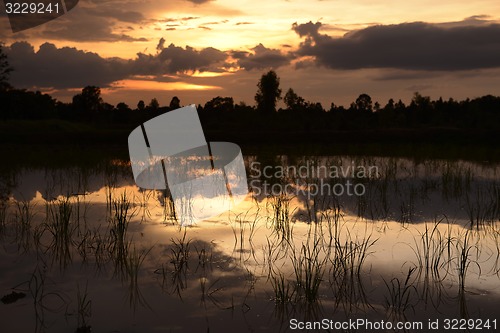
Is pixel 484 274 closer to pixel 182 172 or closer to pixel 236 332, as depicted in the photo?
pixel 236 332

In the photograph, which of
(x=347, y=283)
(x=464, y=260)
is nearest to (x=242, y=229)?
(x=347, y=283)

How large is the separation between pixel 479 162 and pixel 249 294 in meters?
15.0

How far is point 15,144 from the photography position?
26.2m

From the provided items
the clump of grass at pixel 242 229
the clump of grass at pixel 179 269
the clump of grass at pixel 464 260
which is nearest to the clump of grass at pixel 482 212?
the clump of grass at pixel 464 260

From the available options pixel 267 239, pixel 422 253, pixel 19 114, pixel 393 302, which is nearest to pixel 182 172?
pixel 267 239

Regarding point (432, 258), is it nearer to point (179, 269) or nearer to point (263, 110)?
point (179, 269)

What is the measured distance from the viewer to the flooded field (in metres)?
3.93

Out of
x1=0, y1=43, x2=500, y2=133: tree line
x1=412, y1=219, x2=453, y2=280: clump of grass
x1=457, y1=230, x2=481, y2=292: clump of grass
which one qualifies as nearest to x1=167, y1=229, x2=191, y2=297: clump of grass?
x1=412, y1=219, x2=453, y2=280: clump of grass

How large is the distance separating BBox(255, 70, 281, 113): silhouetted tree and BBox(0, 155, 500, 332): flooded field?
54.7 m

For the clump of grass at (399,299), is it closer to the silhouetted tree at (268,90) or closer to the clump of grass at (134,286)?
the clump of grass at (134,286)

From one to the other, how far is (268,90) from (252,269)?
5942cm

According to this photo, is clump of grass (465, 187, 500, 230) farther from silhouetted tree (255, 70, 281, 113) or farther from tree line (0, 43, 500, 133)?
silhouetted tree (255, 70, 281, 113)

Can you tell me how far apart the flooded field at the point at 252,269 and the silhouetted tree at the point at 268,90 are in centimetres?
5474

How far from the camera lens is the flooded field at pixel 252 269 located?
155 inches
